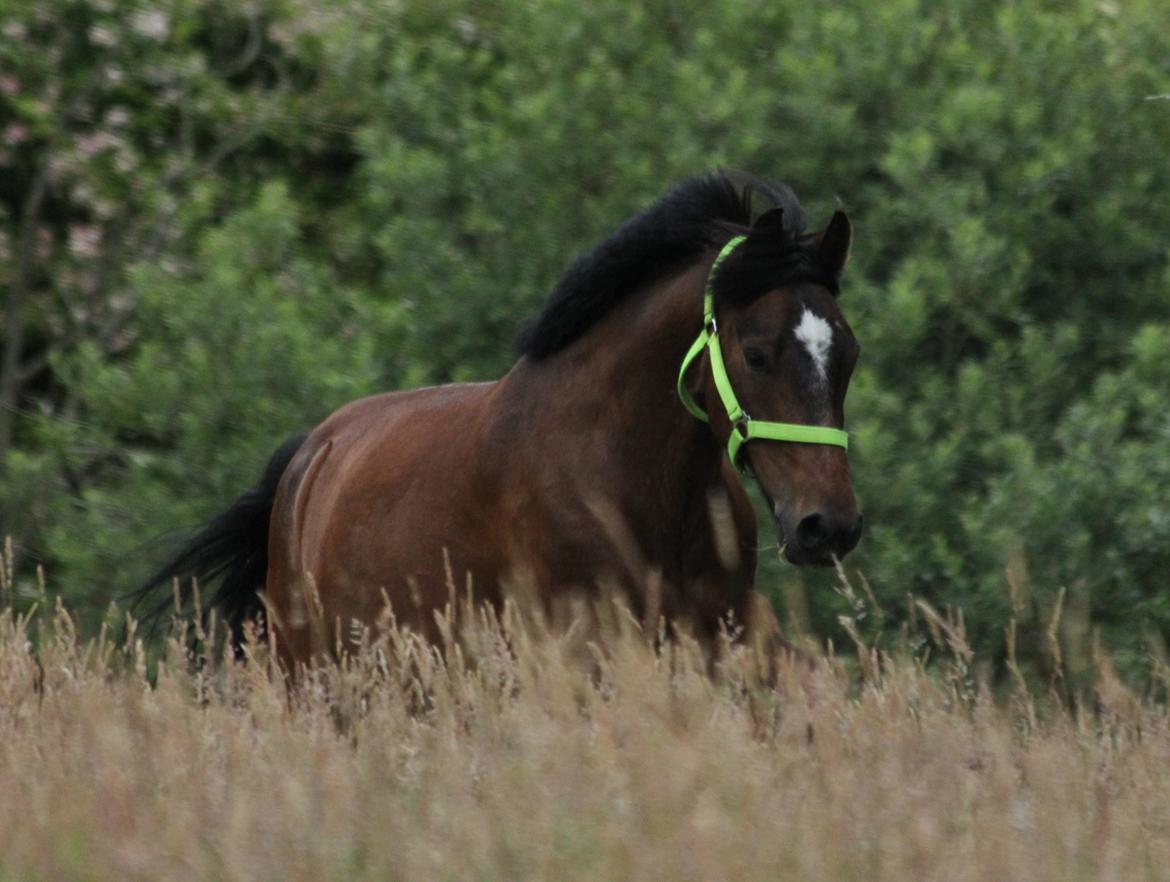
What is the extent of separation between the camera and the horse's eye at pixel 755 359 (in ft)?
18.0

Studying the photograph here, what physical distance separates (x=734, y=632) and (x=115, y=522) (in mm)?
5376

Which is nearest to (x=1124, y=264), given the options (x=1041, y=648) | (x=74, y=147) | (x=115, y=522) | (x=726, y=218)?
(x=1041, y=648)

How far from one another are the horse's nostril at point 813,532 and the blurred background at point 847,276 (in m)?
3.55

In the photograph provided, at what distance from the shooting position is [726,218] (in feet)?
20.1

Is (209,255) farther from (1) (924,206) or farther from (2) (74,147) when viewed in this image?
(1) (924,206)

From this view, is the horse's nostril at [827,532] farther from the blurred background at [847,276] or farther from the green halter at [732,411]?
the blurred background at [847,276]

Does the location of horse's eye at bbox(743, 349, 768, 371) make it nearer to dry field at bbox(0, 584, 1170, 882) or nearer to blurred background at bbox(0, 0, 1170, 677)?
dry field at bbox(0, 584, 1170, 882)

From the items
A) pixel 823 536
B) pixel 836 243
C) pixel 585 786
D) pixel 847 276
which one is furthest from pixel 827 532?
pixel 847 276

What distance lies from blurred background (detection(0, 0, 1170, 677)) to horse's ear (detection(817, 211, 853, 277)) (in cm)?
318

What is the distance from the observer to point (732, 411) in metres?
5.49

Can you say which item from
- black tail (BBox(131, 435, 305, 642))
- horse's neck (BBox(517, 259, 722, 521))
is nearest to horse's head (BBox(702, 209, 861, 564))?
horse's neck (BBox(517, 259, 722, 521))

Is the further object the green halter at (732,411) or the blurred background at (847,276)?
the blurred background at (847,276)

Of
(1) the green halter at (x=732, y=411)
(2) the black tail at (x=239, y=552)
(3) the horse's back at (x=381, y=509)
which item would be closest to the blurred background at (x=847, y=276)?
(2) the black tail at (x=239, y=552)

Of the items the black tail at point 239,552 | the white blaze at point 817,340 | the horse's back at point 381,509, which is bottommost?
the black tail at point 239,552
